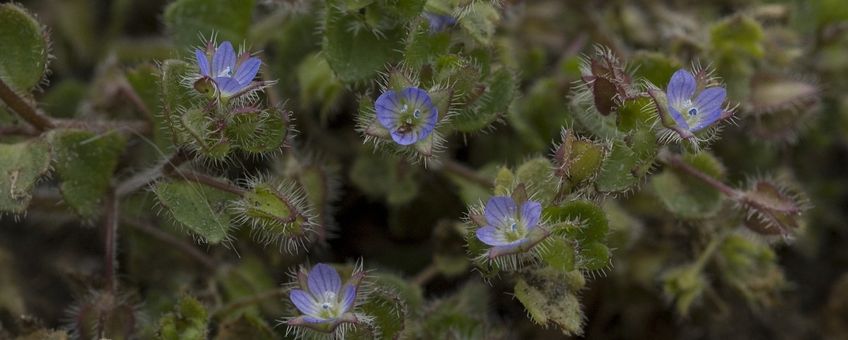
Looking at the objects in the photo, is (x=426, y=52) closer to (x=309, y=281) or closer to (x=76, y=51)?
(x=309, y=281)

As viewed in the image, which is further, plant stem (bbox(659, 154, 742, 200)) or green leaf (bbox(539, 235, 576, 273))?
plant stem (bbox(659, 154, 742, 200))

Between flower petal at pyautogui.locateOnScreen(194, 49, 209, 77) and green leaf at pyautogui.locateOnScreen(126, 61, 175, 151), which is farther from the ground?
flower petal at pyautogui.locateOnScreen(194, 49, 209, 77)

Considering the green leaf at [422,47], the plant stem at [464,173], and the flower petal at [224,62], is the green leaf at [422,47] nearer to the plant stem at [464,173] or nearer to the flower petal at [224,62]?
the flower petal at [224,62]

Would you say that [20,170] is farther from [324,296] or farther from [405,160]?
[405,160]

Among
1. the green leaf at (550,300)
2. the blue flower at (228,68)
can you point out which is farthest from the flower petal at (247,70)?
the green leaf at (550,300)

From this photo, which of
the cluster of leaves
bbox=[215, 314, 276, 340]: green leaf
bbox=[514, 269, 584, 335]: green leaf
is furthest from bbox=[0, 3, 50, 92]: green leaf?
bbox=[514, 269, 584, 335]: green leaf

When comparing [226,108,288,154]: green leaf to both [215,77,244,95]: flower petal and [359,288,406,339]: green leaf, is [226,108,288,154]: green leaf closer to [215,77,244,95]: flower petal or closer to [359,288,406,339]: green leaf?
[215,77,244,95]: flower petal

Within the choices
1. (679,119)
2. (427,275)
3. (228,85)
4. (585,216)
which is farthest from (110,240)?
(679,119)
